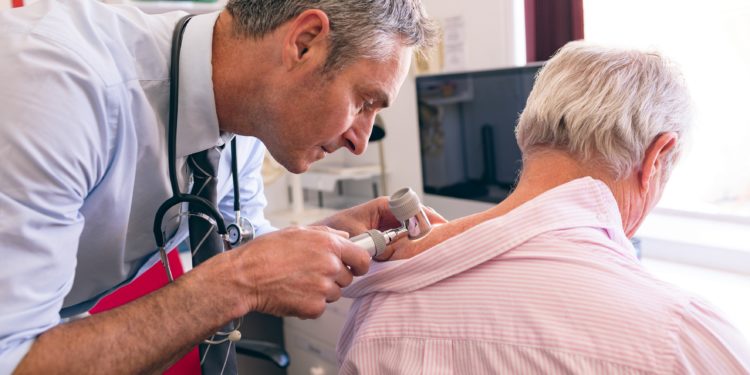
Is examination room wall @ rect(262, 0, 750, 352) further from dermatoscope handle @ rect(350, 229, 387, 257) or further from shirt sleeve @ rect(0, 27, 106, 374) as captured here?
shirt sleeve @ rect(0, 27, 106, 374)

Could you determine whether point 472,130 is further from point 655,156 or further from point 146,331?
point 146,331

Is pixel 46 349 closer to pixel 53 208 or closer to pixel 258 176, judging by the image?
pixel 53 208

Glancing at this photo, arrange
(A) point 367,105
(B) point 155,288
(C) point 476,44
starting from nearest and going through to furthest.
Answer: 1. (A) point 367,105
2. (B) point 155,288
3. (C) point 476,44

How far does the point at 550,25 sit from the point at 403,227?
158 cm

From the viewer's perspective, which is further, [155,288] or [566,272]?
[155,288]

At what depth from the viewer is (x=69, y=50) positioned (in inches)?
36.7

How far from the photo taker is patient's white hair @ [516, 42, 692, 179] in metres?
1.00

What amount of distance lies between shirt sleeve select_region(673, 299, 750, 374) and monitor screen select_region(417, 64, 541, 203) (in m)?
1.38

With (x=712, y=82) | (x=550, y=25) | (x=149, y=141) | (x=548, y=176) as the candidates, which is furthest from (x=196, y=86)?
(x=712, y=82)

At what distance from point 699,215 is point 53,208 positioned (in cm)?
204

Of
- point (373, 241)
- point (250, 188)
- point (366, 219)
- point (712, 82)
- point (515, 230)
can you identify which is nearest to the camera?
point (515, 230)

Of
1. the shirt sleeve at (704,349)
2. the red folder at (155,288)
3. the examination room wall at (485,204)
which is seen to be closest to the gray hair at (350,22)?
the shirt sleeve at (704,349)

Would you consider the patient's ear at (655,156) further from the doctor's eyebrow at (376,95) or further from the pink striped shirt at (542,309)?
the doctor's eyebrow at (376,95)

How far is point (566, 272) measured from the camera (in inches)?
33.1
